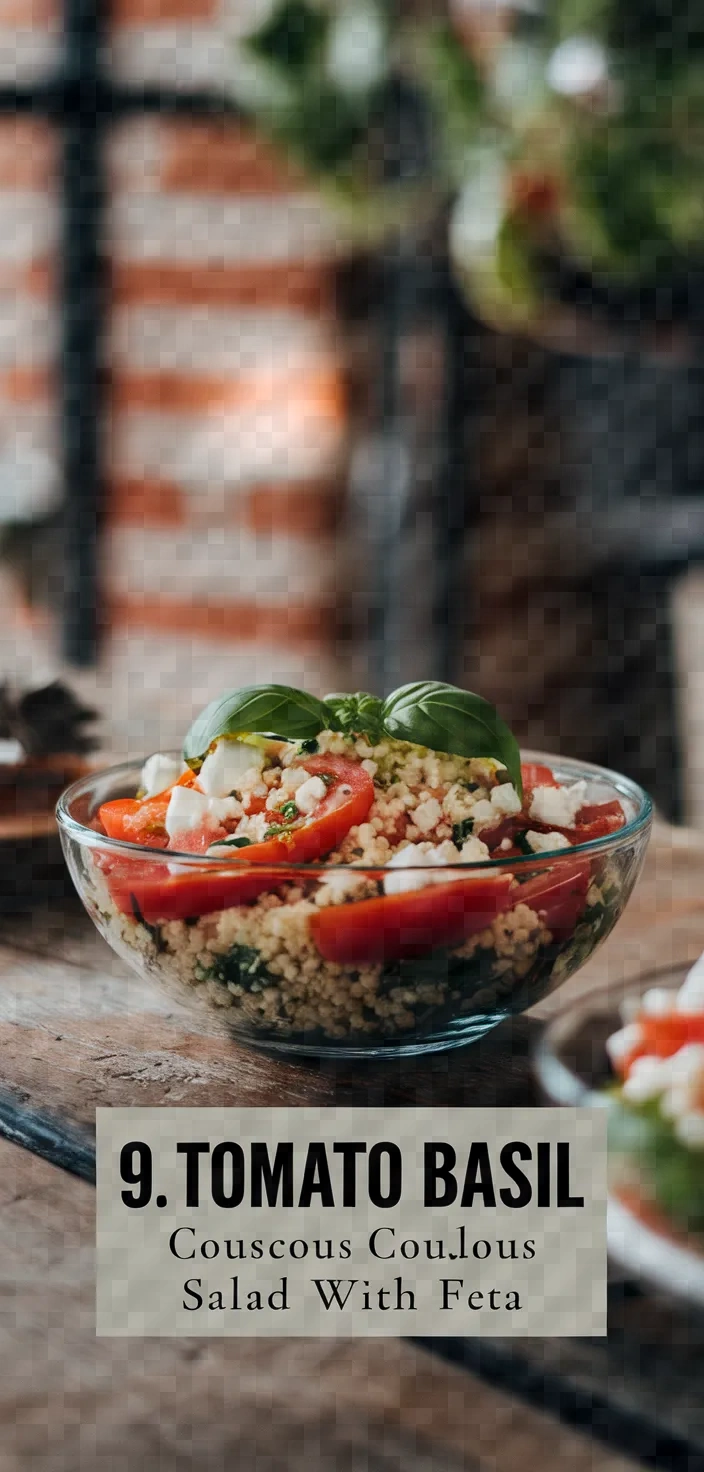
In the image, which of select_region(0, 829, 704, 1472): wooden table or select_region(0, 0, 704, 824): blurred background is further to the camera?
select_region(0, 0, 704, 824): blurred background

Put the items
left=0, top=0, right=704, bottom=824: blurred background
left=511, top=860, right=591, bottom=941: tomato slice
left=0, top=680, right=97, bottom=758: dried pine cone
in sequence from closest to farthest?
left=511, top=860, right=591, bottom=941: tomato slice → left=0, top=680, right=97, bottom=758: dried pine cone → left=0, top=0, right=704, bottom=824: blurred background

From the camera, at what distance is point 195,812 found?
743 mm

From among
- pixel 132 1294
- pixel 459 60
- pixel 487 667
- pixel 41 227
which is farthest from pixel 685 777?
pixel 41 227

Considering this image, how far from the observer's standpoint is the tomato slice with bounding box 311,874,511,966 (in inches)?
26.0

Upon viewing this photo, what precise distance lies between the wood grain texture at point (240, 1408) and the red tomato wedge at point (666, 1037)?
0.16 metres

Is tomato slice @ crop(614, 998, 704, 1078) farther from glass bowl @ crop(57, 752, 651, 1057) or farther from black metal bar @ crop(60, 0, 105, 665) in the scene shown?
black metal bar @ crop(60, 0, 105, 665)

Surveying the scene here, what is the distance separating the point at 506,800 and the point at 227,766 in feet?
0.54

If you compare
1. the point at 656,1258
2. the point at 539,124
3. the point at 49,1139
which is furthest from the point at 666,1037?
the point at 539,124

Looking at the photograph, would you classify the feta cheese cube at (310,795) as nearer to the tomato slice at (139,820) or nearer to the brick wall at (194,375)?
the tomato slice at (139,820)

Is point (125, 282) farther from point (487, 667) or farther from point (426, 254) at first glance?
point (487, 667)

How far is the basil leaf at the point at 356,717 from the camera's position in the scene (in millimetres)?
771

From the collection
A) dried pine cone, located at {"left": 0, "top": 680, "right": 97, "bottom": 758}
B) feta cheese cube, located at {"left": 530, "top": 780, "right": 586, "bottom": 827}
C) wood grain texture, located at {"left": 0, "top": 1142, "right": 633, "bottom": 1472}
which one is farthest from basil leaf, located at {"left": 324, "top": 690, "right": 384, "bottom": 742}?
dried pine cone, located at {"left": 0, "top": 680, "right": 97, "bottom": 758}

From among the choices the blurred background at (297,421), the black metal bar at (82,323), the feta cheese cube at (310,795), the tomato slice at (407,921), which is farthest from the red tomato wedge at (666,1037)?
the black metal bar at (82,323)

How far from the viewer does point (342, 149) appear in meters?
2.71
